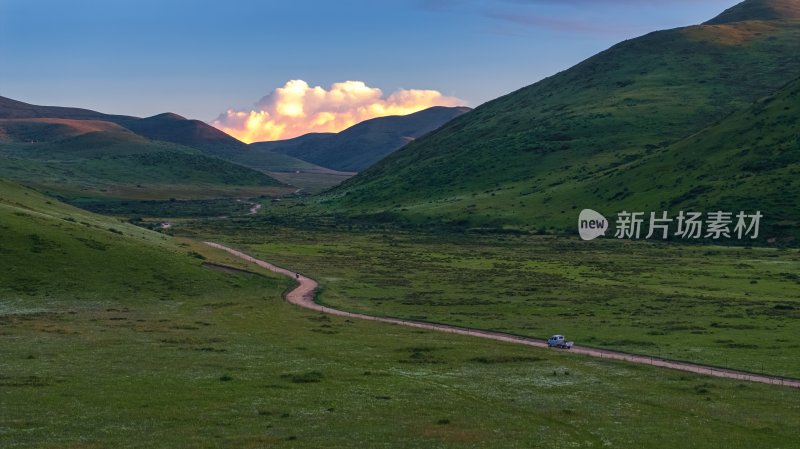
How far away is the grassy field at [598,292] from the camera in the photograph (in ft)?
263

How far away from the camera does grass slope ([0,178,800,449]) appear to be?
1773 inches

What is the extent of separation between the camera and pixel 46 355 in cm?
6619

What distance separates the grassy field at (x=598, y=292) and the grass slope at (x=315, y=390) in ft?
40.4

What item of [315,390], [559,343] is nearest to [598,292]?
Result: [559,343]

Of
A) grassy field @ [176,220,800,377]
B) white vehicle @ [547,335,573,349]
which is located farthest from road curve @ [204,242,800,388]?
grassy field @ [176,220,800,377]

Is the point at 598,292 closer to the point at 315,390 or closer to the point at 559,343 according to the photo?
the point at 559,343

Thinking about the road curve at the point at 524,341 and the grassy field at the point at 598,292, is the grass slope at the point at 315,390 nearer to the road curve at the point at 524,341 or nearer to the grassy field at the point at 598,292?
the road curve at the point at 524,341

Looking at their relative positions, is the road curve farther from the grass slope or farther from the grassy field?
the grass slope

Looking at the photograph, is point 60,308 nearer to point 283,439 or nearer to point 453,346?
point 453,346

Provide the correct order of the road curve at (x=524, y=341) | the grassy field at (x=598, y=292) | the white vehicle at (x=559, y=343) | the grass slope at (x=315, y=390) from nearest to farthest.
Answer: the grass slope at (x=315, y=390) < the road curve at (x=524, y=341) < the white vehicle at (x=559, y=343) < the grassy field at (x=598, y=292)

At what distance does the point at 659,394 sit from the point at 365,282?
7702 cm

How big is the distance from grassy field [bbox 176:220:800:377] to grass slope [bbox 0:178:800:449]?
12317mm

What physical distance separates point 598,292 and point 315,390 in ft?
226

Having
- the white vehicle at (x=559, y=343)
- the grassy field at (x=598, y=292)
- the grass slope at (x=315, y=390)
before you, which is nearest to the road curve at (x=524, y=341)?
the white vehicle at (x=559, y=343)
